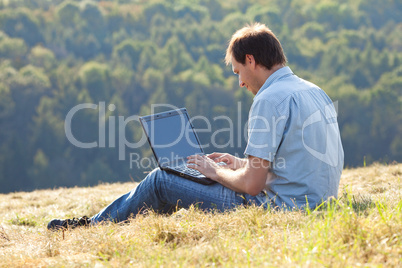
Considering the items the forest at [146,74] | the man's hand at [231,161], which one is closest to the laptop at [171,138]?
the man's hand at [231,161]

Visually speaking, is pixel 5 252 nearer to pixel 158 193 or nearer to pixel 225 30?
pixel 158 193

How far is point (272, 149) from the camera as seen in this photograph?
7.63 feet

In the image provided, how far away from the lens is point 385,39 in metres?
60.3

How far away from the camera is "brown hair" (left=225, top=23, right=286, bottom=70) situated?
2.51 metres

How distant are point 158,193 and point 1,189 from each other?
145 feet

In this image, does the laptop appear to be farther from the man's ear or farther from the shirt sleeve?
the man's ear

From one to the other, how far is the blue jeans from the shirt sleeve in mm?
297

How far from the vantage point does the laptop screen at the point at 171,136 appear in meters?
2.93

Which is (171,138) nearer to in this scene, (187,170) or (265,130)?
(187,170)

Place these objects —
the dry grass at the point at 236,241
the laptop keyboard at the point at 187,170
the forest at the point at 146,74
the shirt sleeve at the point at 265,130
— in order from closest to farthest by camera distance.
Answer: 1. the dry grass at the point at 236,241
2. the shirt sleeve at the point at 265,130
3. the laptop keyboard at the point at 187,170
4. the forest at the point at 146,74

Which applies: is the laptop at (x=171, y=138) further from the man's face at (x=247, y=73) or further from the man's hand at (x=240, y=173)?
the man's face at (x=247, y=73)

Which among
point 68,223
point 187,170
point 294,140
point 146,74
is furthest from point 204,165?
point 146,74

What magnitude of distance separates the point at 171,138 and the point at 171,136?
1 centimetres

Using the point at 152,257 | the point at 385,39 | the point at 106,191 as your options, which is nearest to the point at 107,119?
the point at 385,39
